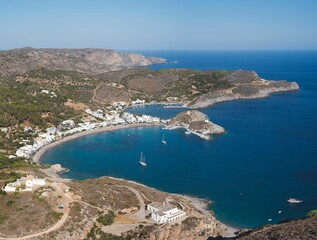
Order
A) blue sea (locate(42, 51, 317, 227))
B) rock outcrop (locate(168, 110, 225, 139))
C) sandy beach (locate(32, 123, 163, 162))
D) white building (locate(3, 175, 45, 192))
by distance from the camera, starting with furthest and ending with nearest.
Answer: rock outcrop (locate(168, 110, 225, 139)), sandy beach (locate(32, 123, 163, 162)), blue sea (locate(42, 51, 317, 227)), white building (locate(3, 175, 45, 192))

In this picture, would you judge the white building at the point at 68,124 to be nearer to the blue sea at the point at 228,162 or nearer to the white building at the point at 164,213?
the blue sea at the point at 228,162

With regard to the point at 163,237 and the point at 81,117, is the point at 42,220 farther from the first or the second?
the point at 81,117

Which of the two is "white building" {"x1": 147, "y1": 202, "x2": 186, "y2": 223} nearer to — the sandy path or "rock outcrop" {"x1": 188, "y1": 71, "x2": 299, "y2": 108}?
the sandy path

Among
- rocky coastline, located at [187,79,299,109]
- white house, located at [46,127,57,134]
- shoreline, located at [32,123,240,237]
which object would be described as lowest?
shoreline, located at [32,123,240,237]

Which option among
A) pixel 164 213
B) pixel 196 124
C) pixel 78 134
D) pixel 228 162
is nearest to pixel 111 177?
pixel 164 213

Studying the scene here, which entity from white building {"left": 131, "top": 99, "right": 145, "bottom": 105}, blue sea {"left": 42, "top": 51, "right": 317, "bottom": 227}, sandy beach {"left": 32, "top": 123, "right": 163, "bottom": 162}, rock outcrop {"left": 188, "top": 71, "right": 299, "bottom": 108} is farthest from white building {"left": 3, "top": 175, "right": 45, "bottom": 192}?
white building {"left": 131, "top": 99, "right": 145, "bottom": 105}

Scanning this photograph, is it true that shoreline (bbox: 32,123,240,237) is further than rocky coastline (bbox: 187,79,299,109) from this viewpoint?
No

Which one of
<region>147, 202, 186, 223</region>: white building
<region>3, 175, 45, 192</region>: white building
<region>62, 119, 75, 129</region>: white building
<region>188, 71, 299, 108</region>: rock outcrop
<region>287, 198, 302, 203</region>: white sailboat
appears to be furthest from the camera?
<region>188, 71, 299, 108</region>: rock outcrop

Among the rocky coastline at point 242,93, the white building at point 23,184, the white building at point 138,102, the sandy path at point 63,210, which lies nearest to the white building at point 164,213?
the sandy path at point 63,210
